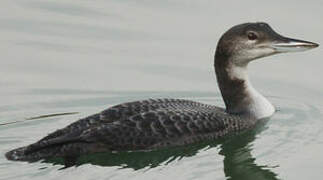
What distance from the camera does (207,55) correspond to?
12.7m

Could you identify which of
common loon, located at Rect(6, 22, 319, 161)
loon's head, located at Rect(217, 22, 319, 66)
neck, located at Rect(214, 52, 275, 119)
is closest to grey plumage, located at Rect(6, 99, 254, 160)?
common loon, located at Rect(6, 22, 319, 161)

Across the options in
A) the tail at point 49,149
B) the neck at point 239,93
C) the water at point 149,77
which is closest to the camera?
the tail at point 49,149

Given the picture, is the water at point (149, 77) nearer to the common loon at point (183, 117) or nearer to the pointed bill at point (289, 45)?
the common loon at point (183, 117)

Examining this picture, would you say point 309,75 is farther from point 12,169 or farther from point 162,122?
point 12,169

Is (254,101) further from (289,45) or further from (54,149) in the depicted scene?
(54,149)

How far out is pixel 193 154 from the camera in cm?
1037

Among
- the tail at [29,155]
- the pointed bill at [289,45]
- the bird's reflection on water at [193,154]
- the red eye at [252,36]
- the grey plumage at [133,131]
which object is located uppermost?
the red eye at [252,36]

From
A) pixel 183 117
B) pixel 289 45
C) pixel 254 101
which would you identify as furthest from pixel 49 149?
pixel 289 45

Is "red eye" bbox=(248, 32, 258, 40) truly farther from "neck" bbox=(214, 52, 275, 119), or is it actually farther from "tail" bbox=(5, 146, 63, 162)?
"tail" bbox=(5, 146, 63, 162)

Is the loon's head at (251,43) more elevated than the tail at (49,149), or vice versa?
the loon's head at (251,43)

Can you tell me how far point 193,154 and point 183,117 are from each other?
34 centimetres

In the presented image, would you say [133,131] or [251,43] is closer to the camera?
[133,131]

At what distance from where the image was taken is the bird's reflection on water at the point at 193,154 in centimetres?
1005

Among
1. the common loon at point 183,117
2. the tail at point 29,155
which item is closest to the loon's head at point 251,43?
the common loon at point 183,117
